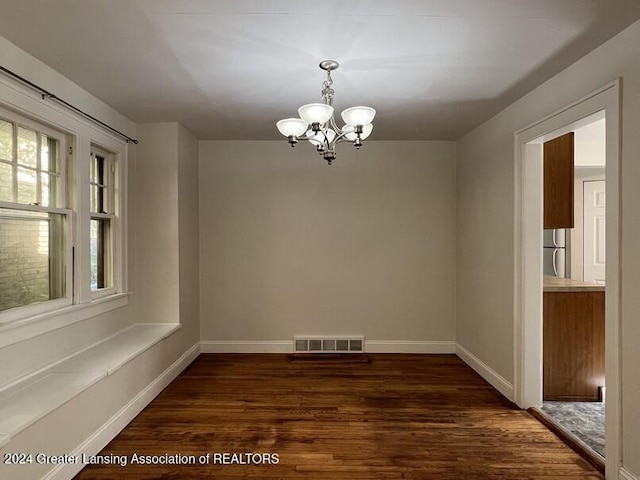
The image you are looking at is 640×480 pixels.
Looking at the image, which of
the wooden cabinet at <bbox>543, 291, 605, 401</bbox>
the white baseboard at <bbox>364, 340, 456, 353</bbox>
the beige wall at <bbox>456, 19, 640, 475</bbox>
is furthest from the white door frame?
the white baseboard at <bbox>364, 340, 456, 353</bbox>

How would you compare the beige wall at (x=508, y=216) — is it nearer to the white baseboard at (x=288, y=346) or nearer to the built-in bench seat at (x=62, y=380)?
the white baseboard at (x=288, y=346)

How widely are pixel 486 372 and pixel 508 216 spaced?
1.55 meters

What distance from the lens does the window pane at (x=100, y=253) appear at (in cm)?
344

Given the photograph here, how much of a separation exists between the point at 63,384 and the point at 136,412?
86 centimetres

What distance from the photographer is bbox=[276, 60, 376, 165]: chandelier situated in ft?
7.47

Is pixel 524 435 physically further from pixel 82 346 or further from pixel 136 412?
pixel 82 346

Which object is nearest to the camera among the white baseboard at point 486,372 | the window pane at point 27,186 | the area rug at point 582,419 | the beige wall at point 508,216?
the beige wall at point 508,216

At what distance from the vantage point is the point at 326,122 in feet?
8.00

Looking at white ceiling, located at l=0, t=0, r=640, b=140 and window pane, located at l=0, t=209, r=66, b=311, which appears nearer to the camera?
white ceiling, located at l=0, t=0, r=640, b=140

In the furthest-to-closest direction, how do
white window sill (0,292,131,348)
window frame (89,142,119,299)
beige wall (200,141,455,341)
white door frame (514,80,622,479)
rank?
beige wall (200,141,455,341) → window frame (89,142,119,299) → white door frame (514,80,622,479) → white window sill (0,292,131,348)

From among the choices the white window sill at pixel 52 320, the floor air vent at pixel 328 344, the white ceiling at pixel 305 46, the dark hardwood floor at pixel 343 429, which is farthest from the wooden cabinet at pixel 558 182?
the white window sill at pixel 52 320

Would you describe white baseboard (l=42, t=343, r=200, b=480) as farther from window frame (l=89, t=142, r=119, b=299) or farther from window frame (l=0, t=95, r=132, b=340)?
window frame (l=89, t=142, r=119, b=299)

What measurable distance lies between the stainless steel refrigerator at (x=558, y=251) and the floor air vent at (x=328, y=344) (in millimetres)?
2824

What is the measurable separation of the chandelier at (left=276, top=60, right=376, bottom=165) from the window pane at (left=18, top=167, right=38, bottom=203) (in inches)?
66.7
